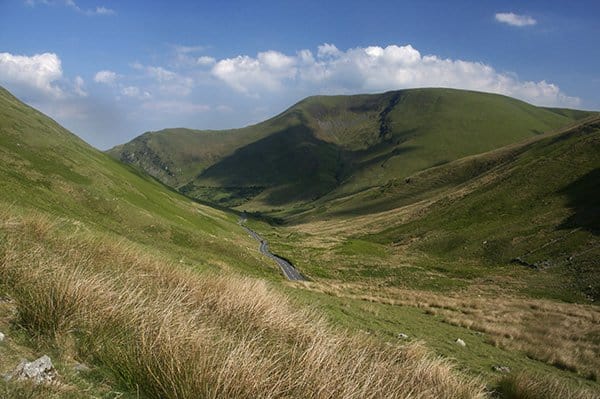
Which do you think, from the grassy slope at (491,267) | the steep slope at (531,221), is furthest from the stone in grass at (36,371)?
the steep slope at (531,221)

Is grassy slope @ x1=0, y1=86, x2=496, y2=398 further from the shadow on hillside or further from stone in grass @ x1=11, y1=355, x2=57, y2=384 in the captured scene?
the shadow on hillside

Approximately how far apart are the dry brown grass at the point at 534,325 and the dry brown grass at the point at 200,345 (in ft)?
48.4

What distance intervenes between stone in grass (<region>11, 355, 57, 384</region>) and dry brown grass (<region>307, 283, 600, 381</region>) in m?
21.3

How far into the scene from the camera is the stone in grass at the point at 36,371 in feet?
15.5

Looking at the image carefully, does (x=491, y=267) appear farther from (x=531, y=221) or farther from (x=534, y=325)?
(x=534, y=325)

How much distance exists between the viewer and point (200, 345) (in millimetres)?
6078

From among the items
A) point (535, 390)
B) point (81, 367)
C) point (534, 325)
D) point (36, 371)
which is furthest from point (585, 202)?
point (36, 371)

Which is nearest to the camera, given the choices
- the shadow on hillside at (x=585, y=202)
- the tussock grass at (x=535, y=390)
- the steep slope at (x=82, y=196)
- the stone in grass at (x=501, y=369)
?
the tussock grass at (x=535, y=390)

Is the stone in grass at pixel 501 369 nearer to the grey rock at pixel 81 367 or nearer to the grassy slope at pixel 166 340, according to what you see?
the grassy slope at pixel 166 340

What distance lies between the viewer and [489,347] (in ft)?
70.4

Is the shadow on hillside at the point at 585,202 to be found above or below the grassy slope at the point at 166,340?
below

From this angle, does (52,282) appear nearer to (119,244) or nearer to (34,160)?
(119,244)

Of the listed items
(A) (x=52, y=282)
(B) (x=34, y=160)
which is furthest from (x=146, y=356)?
(B) (x=34, y=160)

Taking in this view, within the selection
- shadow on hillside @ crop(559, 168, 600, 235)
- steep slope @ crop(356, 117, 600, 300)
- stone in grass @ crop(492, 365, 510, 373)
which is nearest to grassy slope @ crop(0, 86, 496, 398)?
stone in grass @ crop(492, 365, 510, 373)
